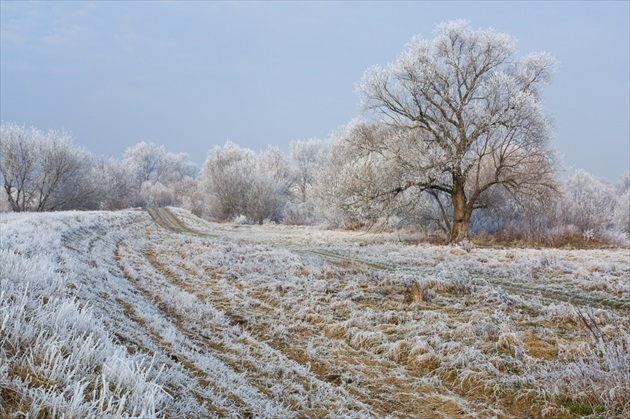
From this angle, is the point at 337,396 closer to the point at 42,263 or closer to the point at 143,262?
the point at 42,263

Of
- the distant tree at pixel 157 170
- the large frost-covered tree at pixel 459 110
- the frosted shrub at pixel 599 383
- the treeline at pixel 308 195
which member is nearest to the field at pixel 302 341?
the frosted shrub at pixel 599 383

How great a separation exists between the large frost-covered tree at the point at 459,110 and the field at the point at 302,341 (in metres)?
11.4

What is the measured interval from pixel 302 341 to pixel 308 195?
129 feet

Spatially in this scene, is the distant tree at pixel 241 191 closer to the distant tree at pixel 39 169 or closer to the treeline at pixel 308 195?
the treeline at pixel 308 195

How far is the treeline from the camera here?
2453 centimetres

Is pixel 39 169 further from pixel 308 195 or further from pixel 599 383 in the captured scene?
pixel 599 383

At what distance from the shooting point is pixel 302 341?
7137 millimetres

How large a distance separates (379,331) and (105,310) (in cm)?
485

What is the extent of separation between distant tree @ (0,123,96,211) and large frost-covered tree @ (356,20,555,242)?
40.2 meters

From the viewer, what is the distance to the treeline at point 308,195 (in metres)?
24.5

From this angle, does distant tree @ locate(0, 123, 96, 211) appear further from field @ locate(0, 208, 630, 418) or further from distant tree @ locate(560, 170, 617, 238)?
distant tree @ locate(560, 170, 617, 238)

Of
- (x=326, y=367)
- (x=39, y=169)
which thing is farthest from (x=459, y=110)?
(x=39, y=169)

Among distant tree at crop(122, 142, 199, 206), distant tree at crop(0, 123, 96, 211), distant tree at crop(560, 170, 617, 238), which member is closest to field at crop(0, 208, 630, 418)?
distant tree at crop(560, 170, 617, 238)

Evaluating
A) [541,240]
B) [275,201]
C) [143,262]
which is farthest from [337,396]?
[275,201]
